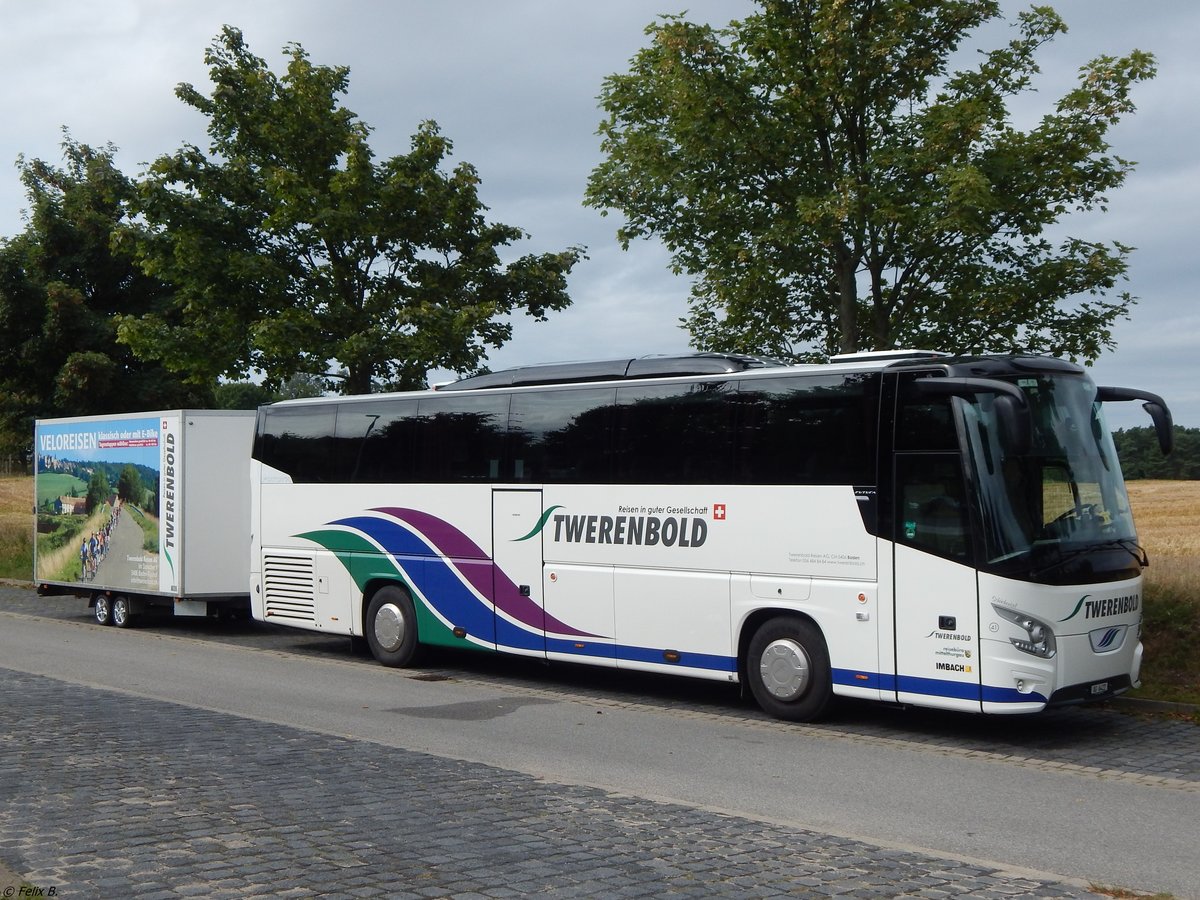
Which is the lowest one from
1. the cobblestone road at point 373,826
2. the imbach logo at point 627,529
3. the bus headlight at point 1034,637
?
the cobblestone road at point 373,826

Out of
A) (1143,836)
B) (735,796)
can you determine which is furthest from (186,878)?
(1143,836)

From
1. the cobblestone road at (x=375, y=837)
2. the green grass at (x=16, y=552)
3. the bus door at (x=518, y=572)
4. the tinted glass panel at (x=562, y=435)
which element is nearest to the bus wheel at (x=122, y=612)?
the bus door at (x=518, y=572)

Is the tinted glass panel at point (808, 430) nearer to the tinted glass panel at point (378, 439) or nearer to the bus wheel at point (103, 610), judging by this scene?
the tinted glass panel at point (378, 439)

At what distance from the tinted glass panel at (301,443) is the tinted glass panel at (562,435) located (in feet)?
10.9

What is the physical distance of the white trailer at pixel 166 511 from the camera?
19.2m

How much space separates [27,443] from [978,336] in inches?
1424

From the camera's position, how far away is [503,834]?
7078 mm

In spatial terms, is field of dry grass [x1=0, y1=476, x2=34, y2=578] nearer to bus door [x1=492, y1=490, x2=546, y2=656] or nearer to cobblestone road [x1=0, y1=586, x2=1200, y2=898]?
bus door [x1=492, y1=490, x2=546, y2=656]

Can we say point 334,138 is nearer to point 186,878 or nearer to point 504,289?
point 504,289

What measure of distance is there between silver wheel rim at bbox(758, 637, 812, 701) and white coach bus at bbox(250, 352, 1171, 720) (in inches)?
0.7

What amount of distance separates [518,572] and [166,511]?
7.26m

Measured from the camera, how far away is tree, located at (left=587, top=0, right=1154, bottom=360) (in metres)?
14.9

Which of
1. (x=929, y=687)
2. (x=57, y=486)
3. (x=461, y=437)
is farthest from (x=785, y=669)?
(x=57, y=486)

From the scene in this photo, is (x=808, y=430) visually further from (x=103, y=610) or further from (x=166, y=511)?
(x=103, y=610)
